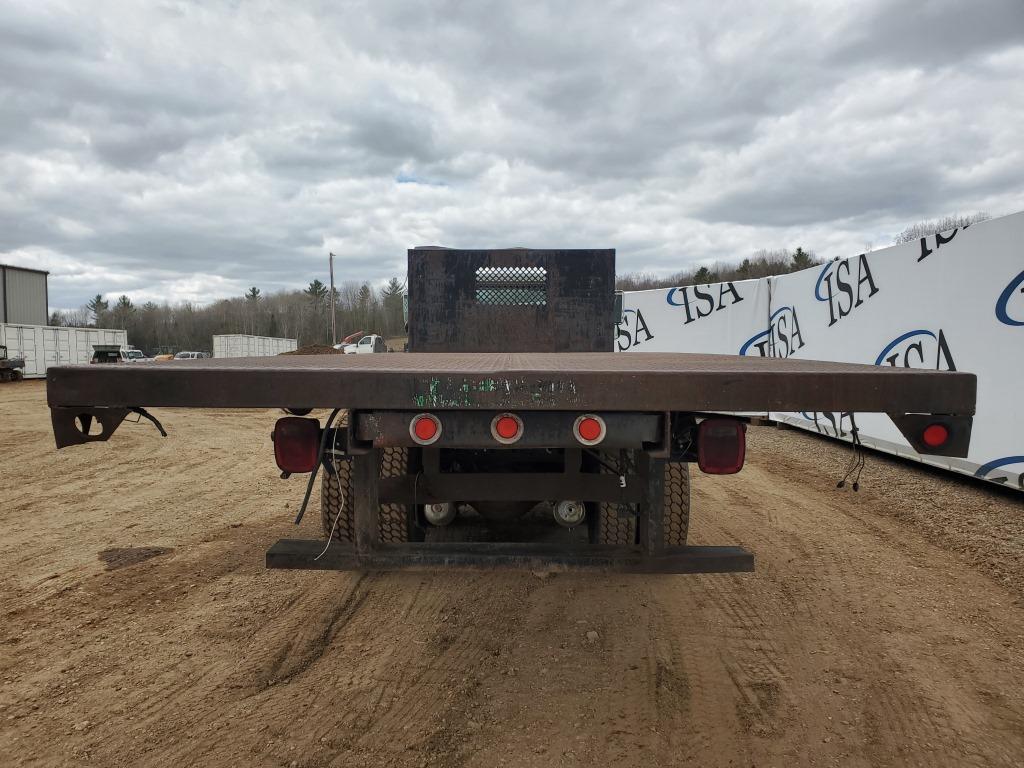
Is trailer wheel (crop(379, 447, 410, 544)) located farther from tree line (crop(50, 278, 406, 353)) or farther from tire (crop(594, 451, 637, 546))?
tree line (crop(50, 278, 406, 353))

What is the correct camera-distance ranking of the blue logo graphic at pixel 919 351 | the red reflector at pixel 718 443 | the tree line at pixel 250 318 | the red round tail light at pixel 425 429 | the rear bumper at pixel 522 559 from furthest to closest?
the tree line at pixel 250 318 < the blue logo graphic at pixel 919 351 < the rear bumper at pixel 522 559 < the red reflector at pixel 718 443 < the red round tail light at pixel 425 429

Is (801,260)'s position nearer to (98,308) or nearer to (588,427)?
(588,427)

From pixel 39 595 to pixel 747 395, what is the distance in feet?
13.5

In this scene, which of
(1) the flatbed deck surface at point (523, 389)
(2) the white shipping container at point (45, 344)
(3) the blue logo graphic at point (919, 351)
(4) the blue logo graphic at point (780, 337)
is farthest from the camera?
(2) the white shipping container at point (45, 344)

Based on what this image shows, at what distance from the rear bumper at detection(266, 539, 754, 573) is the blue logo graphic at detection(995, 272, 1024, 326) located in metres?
4.96

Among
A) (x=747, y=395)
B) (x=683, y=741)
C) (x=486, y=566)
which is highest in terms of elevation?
(x=747, y=395)

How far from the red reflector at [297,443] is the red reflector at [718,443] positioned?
4.95 feet

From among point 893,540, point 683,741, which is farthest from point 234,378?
point 893,540

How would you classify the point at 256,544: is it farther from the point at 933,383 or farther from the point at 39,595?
the point at 933,383

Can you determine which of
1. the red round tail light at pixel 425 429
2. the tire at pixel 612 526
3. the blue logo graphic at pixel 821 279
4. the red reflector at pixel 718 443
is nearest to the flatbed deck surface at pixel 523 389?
the red round tail light at pixel 425 429

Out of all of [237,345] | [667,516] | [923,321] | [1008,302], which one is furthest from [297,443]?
[237,345]

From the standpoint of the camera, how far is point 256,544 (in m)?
4.25

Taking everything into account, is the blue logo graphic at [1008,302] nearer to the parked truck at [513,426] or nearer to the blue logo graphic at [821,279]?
the blue logo graphic at [821,279]

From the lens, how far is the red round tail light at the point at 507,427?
187 cm
